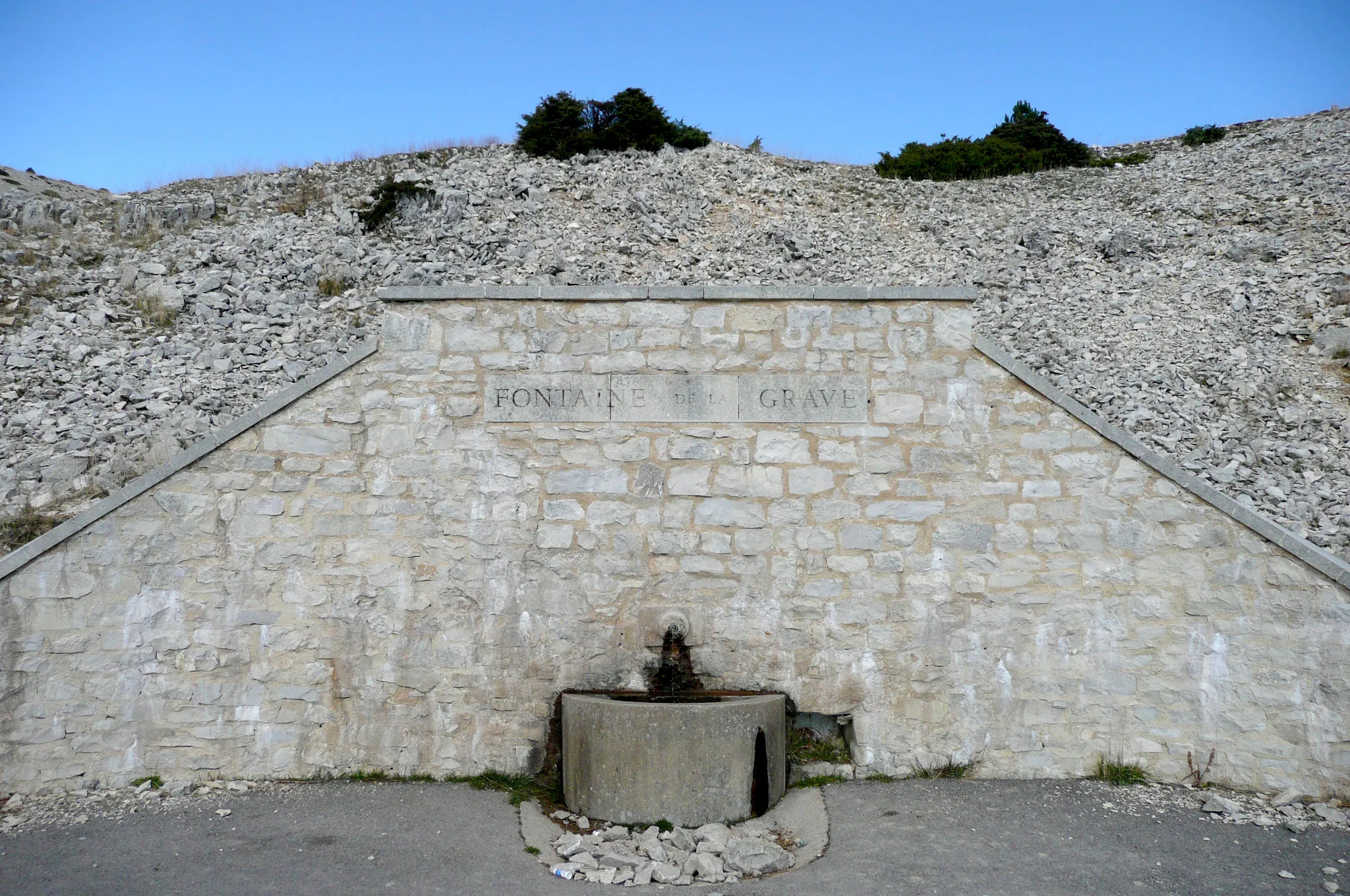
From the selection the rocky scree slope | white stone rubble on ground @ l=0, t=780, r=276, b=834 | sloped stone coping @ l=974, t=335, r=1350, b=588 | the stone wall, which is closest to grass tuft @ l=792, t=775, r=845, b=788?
the stone wall

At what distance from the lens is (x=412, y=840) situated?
5.68m

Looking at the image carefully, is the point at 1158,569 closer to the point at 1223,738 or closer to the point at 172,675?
the point at 1223,738

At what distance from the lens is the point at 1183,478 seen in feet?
20.9

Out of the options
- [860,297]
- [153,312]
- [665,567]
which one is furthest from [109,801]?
[153,312]

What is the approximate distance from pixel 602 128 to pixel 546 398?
15.3 metres

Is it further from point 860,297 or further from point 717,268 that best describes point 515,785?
point 717,268

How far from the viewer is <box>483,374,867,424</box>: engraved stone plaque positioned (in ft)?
21.9

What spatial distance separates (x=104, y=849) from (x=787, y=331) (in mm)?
5747

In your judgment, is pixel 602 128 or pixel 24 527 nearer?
pixel 24 527

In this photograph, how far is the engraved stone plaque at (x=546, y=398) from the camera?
6.68 meters

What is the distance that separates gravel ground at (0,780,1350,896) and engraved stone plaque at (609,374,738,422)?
9.66 ft

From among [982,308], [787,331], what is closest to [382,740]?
[787,331]

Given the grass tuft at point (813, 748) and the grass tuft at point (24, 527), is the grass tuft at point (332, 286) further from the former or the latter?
the grass tuft at point (813, 748)

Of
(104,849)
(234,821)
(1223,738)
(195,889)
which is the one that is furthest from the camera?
(1223,738)
